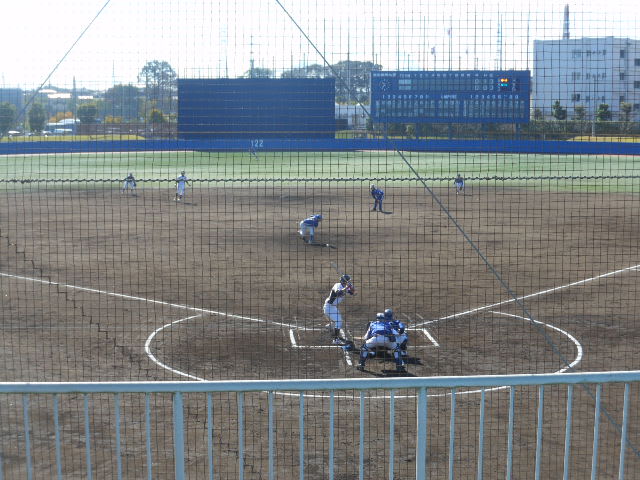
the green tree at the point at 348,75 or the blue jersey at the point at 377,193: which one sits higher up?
the green tree at the point at 348,75

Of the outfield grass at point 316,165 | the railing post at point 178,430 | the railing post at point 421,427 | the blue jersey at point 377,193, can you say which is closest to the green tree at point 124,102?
the railing post at point 178,430

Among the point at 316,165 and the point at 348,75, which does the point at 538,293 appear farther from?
the point at 316,165

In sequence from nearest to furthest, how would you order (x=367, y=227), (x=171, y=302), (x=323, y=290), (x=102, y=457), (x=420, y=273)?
(x=102, y=457)
(x=171, y=302)
(x=323, y=290)
(x=420, y=273)
(x=367, y=227)

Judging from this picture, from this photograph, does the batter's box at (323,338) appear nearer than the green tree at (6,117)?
No

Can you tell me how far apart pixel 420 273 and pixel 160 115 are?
896cm

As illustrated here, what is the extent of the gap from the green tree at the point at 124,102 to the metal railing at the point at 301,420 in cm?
491

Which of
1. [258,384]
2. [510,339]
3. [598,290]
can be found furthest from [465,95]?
[258,384]

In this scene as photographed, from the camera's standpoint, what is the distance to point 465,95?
13883 millimetres

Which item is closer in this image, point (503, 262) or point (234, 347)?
point (234, 347)

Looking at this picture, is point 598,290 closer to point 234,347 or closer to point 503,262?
point 503,262

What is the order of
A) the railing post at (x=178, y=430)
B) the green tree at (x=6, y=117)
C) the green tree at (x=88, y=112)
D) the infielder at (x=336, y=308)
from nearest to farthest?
1. the railing post at (x=178, y=430)
2. the green tree at (x=6, y=117)
3. the green tree at (x=88, y=112)
4. the infielder at (x=336, y=308)

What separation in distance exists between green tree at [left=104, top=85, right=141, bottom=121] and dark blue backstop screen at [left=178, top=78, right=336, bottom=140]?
0.76 metres

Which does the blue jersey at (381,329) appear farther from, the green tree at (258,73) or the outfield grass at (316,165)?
the outfield grass at (316,165)

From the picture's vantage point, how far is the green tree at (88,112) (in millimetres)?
13961
